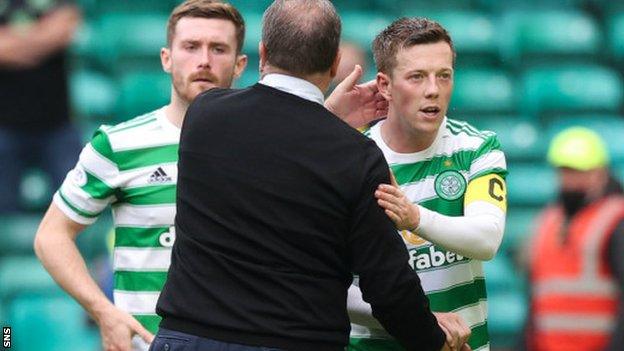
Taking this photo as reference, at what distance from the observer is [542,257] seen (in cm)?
850

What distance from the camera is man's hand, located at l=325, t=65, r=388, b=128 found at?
4.83 m

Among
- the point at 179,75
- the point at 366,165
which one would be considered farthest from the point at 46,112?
the point at 366,165

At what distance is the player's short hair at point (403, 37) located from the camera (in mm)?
4625

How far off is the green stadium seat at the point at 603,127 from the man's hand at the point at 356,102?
17.5 ft

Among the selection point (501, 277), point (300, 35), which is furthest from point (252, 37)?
point (300, 35)

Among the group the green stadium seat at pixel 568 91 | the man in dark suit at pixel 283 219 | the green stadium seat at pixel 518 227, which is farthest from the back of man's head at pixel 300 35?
the green stadium seat at pixel 568 91

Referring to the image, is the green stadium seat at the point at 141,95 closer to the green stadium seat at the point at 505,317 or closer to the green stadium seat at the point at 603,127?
the green stadium seat at the point at 505,317

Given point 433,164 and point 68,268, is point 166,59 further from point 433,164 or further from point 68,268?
point 433,164

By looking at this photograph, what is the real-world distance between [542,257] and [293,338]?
15.4 feet

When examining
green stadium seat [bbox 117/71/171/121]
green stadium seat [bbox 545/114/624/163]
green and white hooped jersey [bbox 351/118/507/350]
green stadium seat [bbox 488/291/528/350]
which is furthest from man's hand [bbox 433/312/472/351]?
green stadium seat [bbox 545/114/624/163]

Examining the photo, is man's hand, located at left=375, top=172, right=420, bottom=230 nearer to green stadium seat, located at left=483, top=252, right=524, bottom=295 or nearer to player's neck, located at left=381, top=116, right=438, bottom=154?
player's neck, located at left=381, top=116, right=438, bottom=154

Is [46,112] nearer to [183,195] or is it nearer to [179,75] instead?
[179,75]

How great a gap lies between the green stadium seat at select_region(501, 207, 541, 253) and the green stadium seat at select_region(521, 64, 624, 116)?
700 mm

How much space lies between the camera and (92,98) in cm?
977
